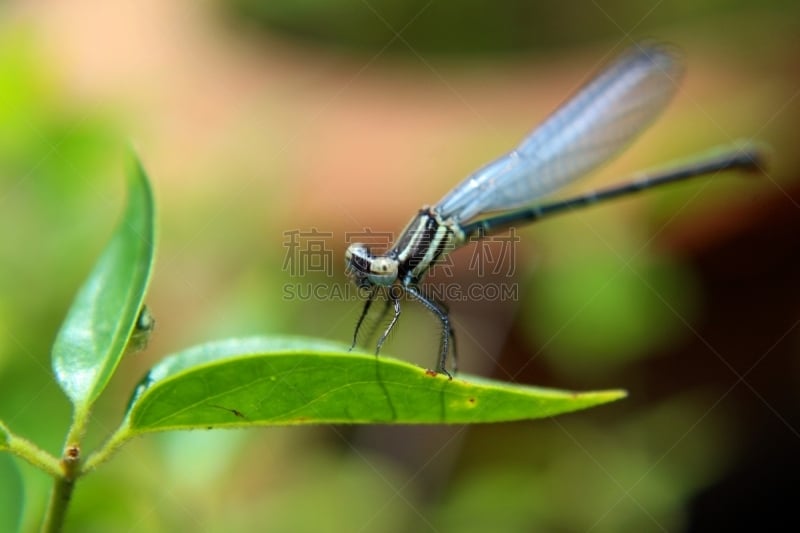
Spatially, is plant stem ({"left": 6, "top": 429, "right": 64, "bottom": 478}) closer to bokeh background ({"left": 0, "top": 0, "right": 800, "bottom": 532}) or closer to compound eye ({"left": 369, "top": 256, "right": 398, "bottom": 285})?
bokeh background ({"left": 0, "top": 0, "right": 800, "bottom": 532})

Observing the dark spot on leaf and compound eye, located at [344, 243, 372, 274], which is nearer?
the dark spot on leaf

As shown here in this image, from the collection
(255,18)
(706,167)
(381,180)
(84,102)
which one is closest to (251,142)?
(84,102)

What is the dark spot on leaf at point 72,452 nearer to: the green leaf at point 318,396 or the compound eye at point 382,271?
the green leaf at point 318,396

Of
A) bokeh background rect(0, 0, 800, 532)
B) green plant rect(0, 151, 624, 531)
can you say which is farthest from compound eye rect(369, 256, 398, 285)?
green plant rect(0, 151, 624, 531)

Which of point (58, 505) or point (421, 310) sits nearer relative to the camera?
point (58, 505)

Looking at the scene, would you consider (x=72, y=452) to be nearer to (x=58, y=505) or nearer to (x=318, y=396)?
(x=58, y=505)

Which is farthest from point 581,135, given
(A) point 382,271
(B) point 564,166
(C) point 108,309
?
(C) point 108,309

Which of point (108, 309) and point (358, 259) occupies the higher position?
point (358, 259)
